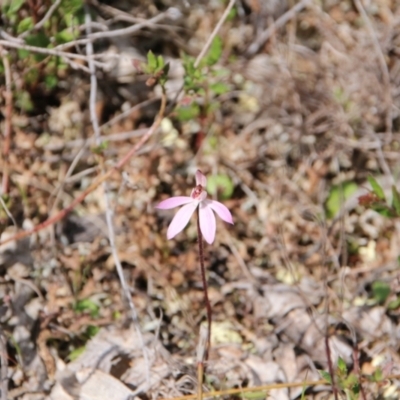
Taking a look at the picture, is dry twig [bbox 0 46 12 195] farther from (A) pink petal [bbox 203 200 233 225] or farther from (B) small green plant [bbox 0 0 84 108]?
(A) pink petal [bbox 203 200 233 225]

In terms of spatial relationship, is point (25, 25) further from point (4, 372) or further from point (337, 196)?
point (337, 196)

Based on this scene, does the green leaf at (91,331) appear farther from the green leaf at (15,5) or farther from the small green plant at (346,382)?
the green leaf at (15,5)

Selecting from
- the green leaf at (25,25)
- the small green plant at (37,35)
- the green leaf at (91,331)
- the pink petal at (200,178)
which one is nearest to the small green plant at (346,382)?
the pink petal at (200,178)

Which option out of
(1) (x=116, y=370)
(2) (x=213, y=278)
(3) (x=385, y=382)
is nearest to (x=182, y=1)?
(2) (x=213, y=278)

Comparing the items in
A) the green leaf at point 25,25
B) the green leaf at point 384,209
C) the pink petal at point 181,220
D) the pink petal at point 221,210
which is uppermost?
the green leaf at point 25,25

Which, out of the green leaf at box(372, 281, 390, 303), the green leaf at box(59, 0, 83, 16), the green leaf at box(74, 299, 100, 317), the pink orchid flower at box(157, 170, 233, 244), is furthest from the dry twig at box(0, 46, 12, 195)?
the green leaf at box(372, 281, 390, 303)

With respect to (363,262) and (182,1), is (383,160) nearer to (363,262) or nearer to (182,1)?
(363,262)
